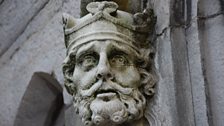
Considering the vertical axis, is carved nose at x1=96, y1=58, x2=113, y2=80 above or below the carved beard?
above

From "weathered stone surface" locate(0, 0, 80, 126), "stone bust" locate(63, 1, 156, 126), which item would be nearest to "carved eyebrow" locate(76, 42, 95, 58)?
"stone bust" locate(63, 1, 156, 126)

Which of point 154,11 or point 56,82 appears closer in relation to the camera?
point 154,11

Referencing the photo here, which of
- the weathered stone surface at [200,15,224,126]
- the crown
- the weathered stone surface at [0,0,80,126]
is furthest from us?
the weathered stone surface at [0,0,80,126]

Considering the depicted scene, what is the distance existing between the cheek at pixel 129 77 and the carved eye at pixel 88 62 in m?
0.07

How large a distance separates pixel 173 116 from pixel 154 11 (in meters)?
0.32

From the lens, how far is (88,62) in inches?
69.8

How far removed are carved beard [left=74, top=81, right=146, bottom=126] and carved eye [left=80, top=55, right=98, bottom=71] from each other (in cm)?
7

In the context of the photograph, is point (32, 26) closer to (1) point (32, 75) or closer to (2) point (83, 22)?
(1) point (32, 75)

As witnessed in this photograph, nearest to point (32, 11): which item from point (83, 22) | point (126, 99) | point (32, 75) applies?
point (32, 75)

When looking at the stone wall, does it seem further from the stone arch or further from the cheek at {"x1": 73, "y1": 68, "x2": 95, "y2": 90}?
the stone arch

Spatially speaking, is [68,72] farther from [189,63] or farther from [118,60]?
[189,63]

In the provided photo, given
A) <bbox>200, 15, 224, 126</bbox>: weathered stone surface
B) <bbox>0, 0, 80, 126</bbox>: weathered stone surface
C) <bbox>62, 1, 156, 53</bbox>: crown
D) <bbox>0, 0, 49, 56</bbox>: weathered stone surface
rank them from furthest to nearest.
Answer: <bbox>0, 0, 49, 56</bbox>: weathered stone surface → <bbox>0, 0, 80, 126</bbox>: weathered stone surface → <bbox>62, 1, 156, 53</bbox>: crown → <bbox>200, 15, 224, 126</bbox>: weathered stone surface

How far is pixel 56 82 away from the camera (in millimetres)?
2492

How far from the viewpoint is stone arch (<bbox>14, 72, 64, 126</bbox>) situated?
2.53 metres
